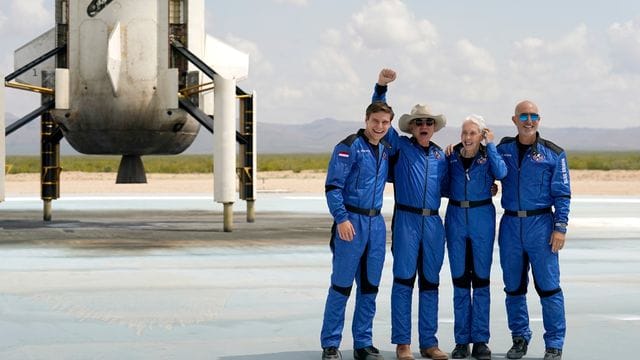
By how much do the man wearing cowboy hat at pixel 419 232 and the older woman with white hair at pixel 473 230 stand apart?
0.15 metres

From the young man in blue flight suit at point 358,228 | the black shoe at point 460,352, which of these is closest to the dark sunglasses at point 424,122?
the young man in blue flight suit at point 358,228

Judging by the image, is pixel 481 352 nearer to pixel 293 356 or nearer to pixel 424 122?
pixel 293 356

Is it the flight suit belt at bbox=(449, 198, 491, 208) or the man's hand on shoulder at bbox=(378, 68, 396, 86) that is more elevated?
the man's hand on shoulder at bbox=(378, 68, 396, 86)

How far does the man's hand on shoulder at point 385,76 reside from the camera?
8.10m

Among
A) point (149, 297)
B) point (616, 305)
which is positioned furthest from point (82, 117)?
point (616, 305)

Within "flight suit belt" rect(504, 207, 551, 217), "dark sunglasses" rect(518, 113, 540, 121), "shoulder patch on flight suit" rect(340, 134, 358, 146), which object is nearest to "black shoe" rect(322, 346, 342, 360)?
"shoulder patch on flight suit" rect(340, 134, 358, 146)

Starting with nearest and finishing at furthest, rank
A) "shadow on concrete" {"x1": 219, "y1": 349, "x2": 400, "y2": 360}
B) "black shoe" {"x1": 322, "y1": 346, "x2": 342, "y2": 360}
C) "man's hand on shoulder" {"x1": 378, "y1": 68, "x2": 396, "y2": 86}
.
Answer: "black shoe" {"x1": 322, "y1": 346, "x2": 342, "y2": 360}, "shadow on concrete" {"x1": 219, "y1": 349, "x2": 400, "y2": 360}, "man's hand on shoulder" {"x1": 378, "y1": 68, "x2": 396, "y2": 86}

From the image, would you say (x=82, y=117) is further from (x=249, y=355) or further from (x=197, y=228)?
(x=249, y=355)

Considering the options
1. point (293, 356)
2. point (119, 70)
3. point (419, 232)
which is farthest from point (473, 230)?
point (119, 70)

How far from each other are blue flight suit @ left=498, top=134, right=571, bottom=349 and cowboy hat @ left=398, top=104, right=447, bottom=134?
681 millimetres

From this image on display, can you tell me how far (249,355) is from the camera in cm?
775

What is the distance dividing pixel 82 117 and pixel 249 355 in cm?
1450

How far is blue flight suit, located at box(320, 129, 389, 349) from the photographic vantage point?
7605 mm

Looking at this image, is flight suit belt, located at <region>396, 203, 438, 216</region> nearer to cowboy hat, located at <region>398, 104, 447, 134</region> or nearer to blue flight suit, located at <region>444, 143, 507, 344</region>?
blue flight suit, located at <region>444, 143, 507, 344</region>
